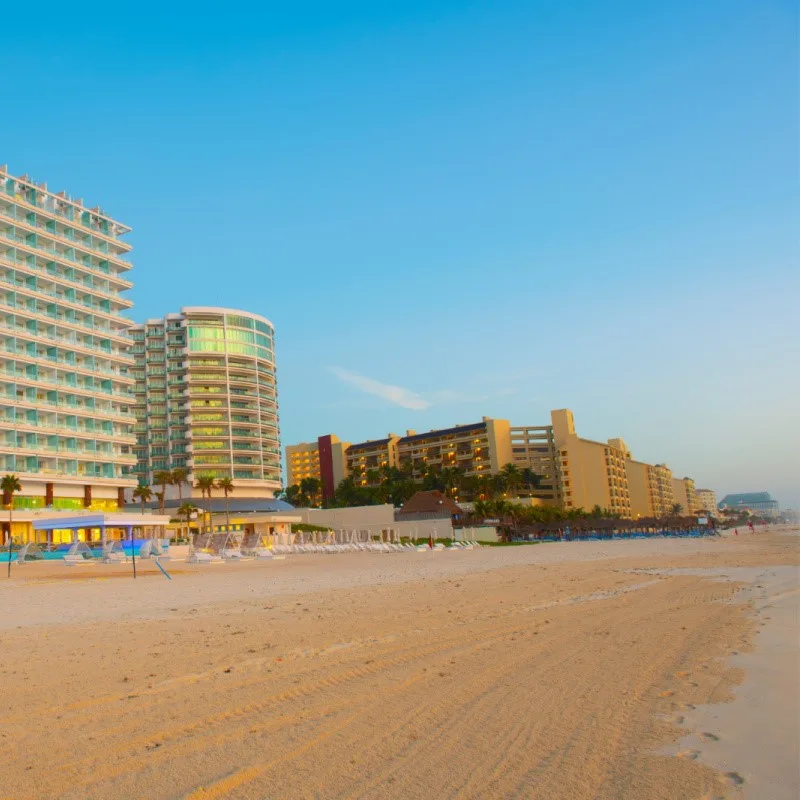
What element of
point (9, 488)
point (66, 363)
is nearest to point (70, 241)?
point (66, 363)

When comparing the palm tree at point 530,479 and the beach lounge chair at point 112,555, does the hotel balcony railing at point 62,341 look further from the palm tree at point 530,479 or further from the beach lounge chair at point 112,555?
the palm tree at point 530,479

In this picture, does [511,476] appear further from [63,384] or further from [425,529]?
[63,384]

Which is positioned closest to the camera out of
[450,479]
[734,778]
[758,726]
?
[734,778]

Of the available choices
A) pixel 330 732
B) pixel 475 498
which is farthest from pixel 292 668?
pixel 475 498

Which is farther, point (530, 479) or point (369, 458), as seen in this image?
point (369, 458)

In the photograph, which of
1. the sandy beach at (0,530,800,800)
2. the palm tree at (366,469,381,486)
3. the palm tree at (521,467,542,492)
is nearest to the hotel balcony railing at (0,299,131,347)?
the sandy beach at (0,530,800,800)

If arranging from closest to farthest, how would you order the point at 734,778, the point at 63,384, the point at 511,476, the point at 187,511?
the point at 734,778 < the point at 63,384 < the point at 187,511 < the point at 511,476

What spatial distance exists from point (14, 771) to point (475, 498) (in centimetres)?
13837

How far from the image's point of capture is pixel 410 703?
682cm

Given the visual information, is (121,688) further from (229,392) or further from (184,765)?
(229,392)

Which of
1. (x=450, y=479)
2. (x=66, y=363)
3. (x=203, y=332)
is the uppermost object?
(x=203, y=332)

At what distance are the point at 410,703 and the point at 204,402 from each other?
362 ft

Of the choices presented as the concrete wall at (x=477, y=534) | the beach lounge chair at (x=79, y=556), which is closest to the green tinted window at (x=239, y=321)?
the concrete wall at (x=477, y=534)

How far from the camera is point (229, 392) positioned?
11375 centimetres
